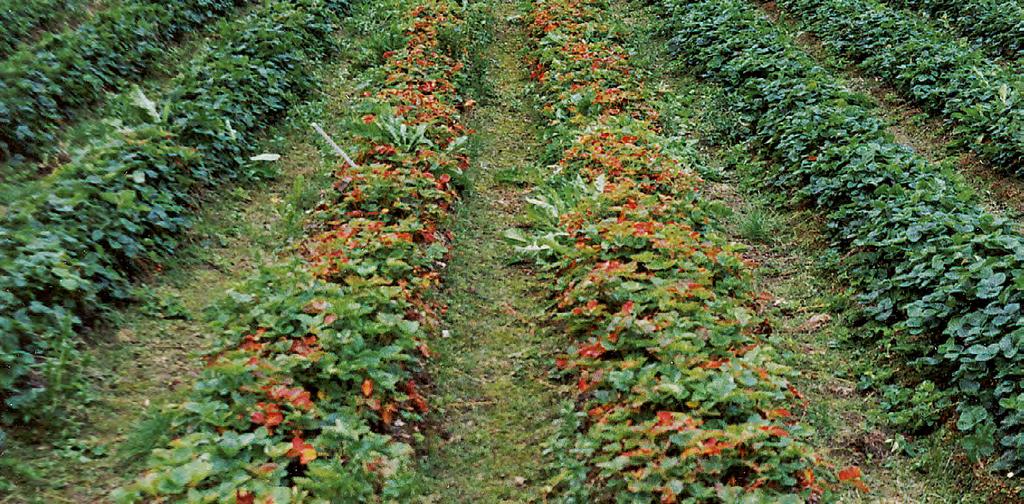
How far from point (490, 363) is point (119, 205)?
3.11 meters

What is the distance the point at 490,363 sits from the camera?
572 centimetres

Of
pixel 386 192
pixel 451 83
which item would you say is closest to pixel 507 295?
pixel 386 192

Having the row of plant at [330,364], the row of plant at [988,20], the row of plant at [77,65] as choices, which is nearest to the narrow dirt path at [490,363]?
the row of plant at [330,364]

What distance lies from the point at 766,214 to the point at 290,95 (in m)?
5.81

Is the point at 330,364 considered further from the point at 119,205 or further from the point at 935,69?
the point at 935,69

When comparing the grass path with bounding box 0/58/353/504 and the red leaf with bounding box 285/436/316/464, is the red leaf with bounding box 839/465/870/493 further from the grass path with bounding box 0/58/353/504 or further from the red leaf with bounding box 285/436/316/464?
the grass path with bounding box 0/58/353/504

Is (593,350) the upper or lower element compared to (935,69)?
lower

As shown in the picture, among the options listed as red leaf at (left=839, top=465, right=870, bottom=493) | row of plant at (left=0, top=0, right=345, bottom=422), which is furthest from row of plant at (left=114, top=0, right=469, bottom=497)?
red leaf at (left=839, top=465, right=870, bottom=493)

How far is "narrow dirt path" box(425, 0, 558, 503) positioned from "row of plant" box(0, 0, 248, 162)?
4.20 metres

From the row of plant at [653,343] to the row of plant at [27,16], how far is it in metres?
6.39

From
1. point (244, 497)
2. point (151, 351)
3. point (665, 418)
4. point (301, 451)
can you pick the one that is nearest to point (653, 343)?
point (665, 418)

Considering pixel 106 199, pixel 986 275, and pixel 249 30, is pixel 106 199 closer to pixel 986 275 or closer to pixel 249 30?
pixel 249 30

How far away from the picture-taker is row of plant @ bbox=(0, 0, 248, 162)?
709 cm

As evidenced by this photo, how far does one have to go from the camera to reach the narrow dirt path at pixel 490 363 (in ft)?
15.4
